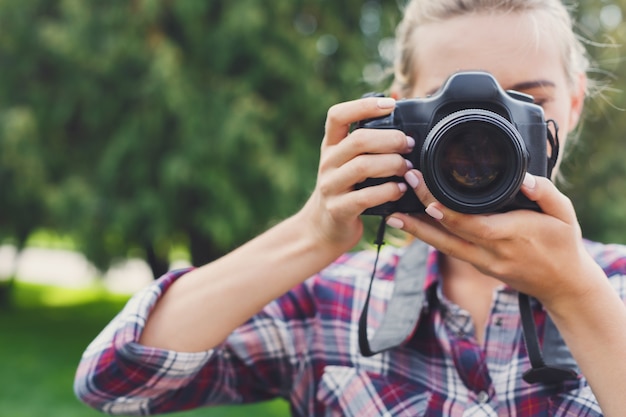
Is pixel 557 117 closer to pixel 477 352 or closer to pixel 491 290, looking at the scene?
pixel 491 290

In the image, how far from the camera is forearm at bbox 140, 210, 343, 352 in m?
1.09

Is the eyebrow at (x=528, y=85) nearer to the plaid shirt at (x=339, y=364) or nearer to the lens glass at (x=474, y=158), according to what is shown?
the lens glass at (x=474, y=158)

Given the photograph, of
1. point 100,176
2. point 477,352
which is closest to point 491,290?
point 477,352

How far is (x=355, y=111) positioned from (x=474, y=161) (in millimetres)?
195

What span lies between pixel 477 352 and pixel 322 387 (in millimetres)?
267

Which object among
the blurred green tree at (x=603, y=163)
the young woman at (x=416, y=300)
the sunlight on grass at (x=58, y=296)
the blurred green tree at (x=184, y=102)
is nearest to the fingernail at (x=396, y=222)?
the young woman at (x=416, y=300)

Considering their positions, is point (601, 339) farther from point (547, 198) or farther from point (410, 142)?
point (410, 142)

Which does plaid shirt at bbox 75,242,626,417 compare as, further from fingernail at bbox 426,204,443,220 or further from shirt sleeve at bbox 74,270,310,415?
fingernail at bbox 426,204,443,220

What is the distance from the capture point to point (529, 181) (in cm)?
93

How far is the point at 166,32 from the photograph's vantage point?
15.6 ft

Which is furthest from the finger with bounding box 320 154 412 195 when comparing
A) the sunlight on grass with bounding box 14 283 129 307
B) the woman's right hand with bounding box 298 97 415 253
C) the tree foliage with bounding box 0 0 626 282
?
the sunlight on grass with bounding box 14 283 129 307

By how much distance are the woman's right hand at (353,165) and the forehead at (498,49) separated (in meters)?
0.16

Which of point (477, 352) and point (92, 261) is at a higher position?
point (92, 261)

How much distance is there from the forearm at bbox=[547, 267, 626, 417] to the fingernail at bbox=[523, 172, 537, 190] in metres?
0.15
